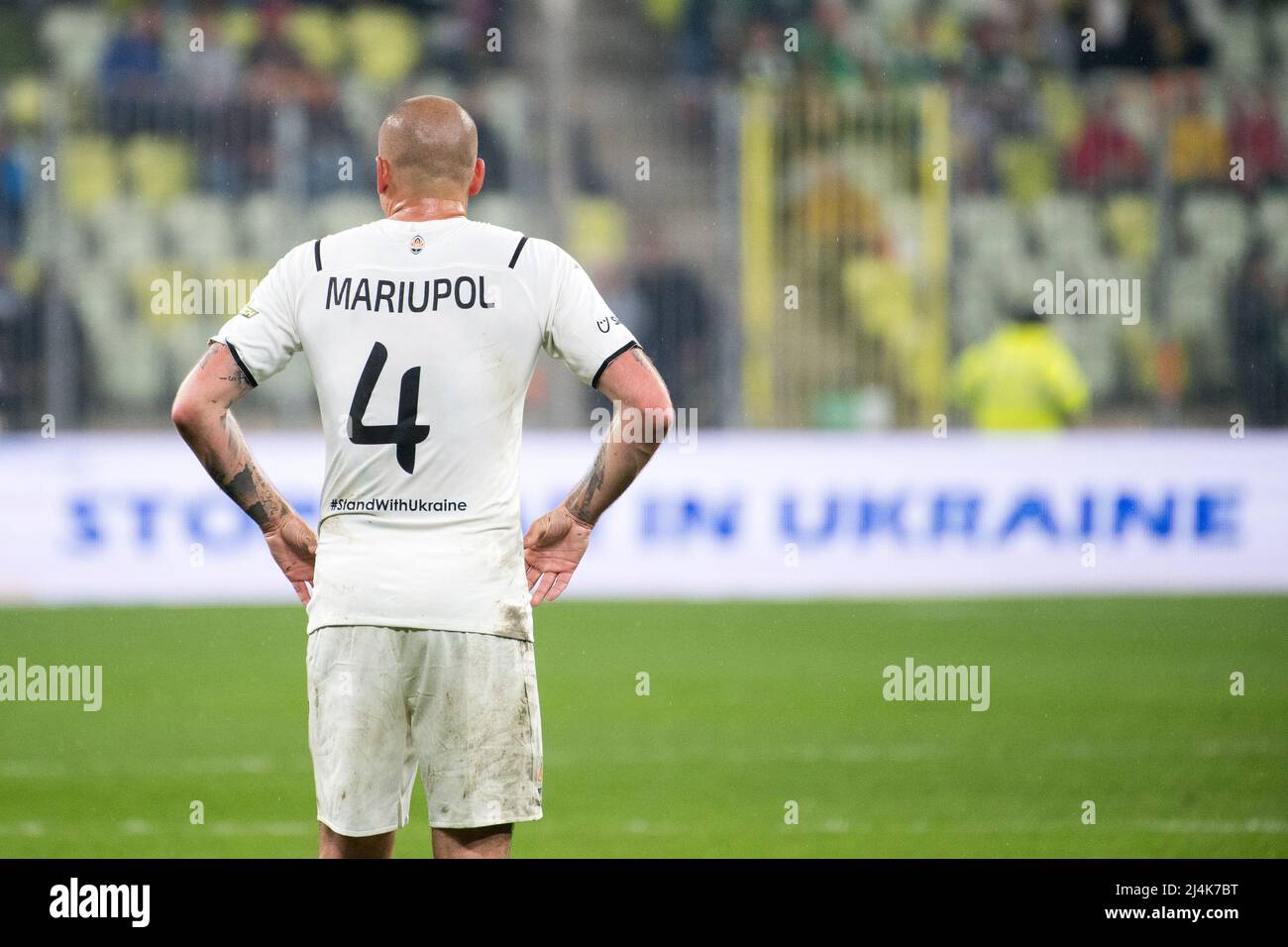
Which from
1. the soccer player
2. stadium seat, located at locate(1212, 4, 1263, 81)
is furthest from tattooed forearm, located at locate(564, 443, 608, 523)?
stadium seat, located at locate(1212, 4, 1263, 81)

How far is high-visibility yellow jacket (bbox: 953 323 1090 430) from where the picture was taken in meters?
15.1

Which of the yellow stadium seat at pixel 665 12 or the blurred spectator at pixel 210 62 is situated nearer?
the blurred spectator at pixel 210 62

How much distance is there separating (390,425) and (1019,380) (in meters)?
11.5

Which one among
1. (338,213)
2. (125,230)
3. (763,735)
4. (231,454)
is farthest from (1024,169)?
(231,454)

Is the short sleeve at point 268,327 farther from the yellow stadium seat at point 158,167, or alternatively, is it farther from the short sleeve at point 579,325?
the yellow stadium seat at point 158,167

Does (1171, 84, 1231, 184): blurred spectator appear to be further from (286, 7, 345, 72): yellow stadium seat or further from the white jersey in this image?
the white jersey

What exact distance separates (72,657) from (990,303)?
26.4ft

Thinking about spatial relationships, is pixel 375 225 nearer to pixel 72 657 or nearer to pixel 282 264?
pixel 282 264

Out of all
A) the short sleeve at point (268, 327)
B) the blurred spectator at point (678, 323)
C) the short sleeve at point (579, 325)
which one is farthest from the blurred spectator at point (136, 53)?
the short sleeve at point (579, 325)

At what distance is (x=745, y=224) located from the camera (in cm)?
1531

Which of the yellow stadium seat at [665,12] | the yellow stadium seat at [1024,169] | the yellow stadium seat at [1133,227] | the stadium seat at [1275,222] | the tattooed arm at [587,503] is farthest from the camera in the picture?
Answer: the yellow stadium seat at [665,12]

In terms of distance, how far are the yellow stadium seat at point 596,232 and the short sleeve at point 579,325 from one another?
1105 centimetres

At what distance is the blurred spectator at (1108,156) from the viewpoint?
15.4 m
